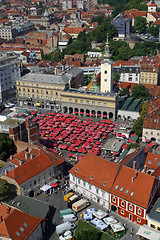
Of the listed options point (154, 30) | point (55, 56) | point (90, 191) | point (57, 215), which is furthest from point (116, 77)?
point (57, 215)

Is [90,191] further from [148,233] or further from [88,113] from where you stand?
[88,113]

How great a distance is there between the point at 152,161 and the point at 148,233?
1637cm

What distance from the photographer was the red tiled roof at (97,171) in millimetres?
50500

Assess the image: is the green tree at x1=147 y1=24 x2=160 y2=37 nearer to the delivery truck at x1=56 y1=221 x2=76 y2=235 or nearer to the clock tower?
the clock tower

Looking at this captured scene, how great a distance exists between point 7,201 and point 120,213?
17.2m

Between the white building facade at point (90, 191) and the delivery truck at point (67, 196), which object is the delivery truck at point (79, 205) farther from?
the delivery truck at point (67, 196)

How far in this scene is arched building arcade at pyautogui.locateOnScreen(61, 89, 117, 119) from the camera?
8381cm

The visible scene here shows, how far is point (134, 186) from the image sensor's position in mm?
47719

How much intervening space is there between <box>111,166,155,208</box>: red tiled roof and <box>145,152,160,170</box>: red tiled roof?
28.5 ft

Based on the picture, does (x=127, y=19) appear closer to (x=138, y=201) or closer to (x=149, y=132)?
(x=149, y=132)

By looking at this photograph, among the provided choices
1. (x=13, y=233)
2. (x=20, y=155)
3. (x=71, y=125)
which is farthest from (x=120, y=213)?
(x=71, y=125)

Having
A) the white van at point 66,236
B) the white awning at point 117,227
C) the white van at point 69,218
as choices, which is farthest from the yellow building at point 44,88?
the white van at point 66,236

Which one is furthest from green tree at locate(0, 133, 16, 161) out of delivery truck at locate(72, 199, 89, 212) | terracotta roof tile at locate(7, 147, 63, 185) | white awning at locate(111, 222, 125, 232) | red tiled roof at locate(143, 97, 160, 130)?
red tiled roof at locate(143, 97, 160, 130)

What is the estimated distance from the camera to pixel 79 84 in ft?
334
